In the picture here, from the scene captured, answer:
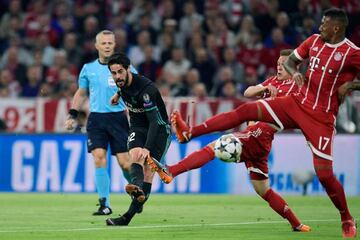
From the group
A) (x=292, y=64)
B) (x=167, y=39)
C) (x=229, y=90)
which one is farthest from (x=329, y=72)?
(x=167, y=39)

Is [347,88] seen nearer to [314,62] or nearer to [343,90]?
[343,90]

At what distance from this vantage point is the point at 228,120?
39.9 feet

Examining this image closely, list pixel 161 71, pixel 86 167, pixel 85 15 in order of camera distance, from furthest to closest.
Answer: pixel 85 15
pixel 161 71
pixel 86 167

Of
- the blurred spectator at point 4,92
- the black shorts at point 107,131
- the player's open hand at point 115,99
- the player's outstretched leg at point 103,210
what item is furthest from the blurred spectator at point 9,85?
the player's open hand at point 115,99

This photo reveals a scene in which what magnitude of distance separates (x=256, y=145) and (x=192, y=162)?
3.62ft

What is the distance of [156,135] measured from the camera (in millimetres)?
13000

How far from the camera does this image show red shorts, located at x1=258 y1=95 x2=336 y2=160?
12148 mm

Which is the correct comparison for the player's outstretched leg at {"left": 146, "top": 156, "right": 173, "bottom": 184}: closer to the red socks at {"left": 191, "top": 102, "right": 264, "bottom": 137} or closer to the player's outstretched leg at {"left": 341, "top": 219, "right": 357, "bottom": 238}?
the red socks at {"left": 191, "top": 102, "right": 264, "bottom": 137}

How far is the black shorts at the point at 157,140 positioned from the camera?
43.5ft

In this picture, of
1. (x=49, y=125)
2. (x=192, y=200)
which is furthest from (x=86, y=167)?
(x=192, y=200)

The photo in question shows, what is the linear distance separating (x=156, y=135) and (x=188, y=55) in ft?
36.6

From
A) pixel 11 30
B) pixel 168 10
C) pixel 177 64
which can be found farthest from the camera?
pixel 11 30

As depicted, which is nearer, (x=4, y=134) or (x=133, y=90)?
(x=133, y=90)

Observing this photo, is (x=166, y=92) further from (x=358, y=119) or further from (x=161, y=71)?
(x=358, y=119)
